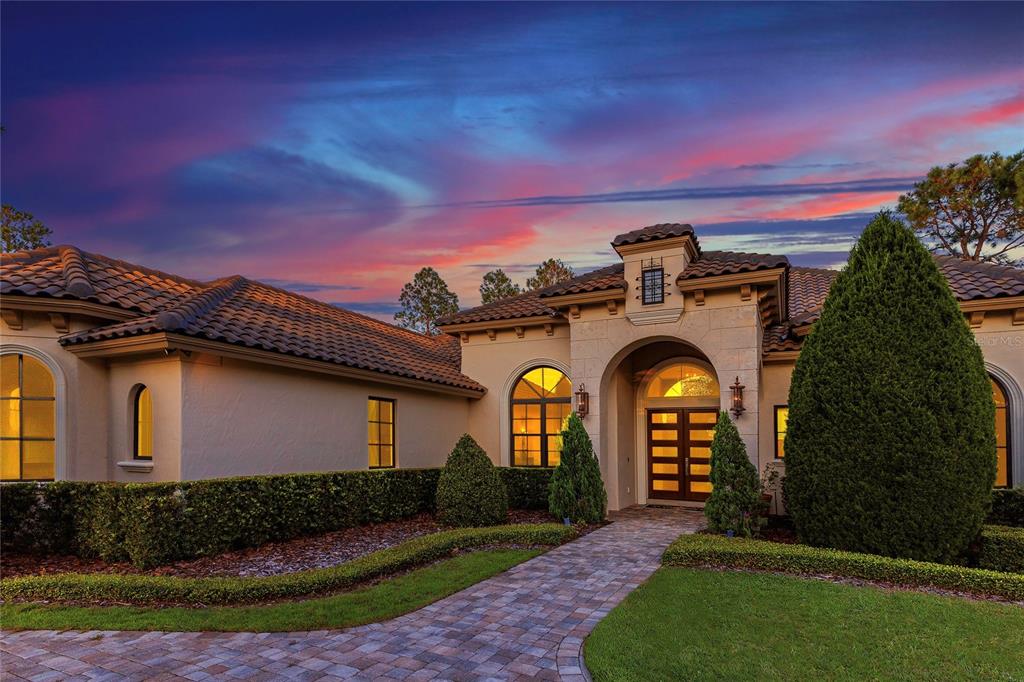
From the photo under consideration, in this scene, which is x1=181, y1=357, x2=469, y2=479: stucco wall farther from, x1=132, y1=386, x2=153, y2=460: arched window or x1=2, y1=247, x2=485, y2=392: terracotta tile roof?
x1=132, y1=386, x2=153, y2=460: arched window

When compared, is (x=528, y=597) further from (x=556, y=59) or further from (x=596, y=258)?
(x=596, y=258)

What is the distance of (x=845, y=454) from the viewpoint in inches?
300

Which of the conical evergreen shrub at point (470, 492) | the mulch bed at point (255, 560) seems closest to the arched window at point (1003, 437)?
the conical evergreen shrub at point (470, 492)

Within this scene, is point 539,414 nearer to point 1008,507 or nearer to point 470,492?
point 470,492

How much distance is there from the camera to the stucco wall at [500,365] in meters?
13.8

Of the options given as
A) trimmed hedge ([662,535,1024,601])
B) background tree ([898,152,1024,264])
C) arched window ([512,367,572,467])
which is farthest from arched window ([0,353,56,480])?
background tree ([898,152,1024,264])

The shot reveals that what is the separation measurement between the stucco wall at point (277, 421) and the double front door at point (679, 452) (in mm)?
6016

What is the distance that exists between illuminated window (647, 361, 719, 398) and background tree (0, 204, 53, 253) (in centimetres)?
2430

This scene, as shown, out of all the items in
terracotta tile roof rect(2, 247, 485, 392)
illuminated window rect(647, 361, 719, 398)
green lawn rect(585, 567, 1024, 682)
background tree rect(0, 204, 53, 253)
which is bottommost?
green lawn rect(585, 567, 1024, 682)

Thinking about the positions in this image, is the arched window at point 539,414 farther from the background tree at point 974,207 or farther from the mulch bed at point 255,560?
the background tree at point 974,207

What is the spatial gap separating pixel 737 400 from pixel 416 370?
23.5 ft

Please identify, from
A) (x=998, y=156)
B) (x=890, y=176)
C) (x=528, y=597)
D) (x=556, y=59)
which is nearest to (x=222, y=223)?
(x=556, y=59)

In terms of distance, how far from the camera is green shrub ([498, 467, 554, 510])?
12.8 metres

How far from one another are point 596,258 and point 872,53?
1100 cm
